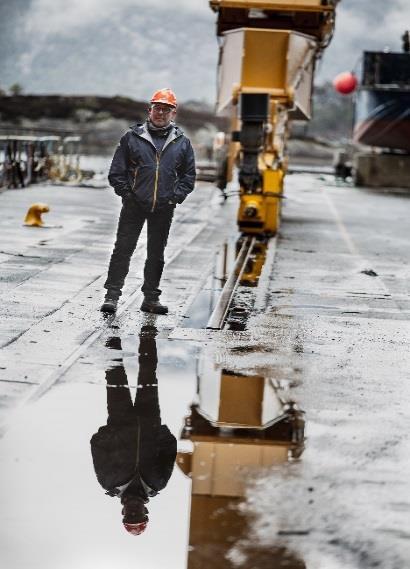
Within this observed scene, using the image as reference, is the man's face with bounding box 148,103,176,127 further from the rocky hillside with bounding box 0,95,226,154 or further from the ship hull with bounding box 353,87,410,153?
the rocky hillside with bounding box 0,95,226,154

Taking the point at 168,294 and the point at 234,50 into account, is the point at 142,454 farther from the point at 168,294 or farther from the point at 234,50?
the point at 234,50

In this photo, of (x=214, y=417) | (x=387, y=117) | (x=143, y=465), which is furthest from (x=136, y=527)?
(x=387, y=117)

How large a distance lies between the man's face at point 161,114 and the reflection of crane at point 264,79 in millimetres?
7590

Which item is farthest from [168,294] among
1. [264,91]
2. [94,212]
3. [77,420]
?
[94,212]

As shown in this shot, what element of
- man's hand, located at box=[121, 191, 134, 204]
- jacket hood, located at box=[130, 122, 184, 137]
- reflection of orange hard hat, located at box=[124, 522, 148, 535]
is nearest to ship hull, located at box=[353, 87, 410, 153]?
jacket hood, located at box=[130, 122, 184, 137]

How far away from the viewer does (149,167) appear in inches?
392

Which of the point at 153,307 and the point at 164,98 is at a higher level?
the point at 164,98

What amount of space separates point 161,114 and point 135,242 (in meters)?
1.24

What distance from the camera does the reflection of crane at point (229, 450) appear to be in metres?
4.59

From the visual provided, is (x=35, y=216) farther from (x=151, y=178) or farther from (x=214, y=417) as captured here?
(x=214, y=417)

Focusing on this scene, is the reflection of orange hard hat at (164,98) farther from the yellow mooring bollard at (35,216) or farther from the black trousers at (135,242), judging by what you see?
the yellow mooring bollard at (35,216)

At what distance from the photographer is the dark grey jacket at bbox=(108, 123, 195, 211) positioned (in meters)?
9.92

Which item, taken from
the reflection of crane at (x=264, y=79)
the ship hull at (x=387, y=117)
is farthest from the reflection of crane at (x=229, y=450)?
the ship hull at (x=387, y=117)

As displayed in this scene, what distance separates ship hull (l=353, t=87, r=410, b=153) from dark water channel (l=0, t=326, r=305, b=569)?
31.0 meters
